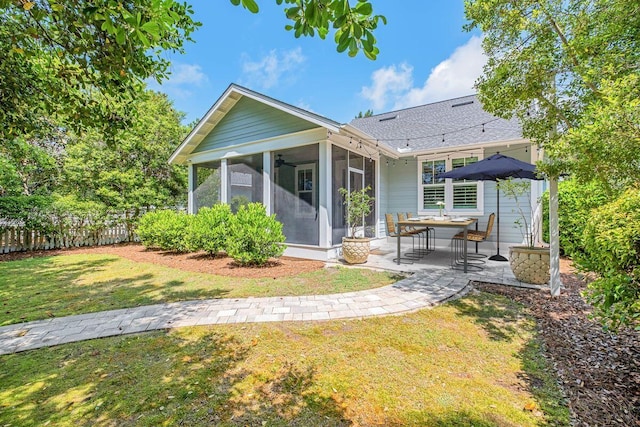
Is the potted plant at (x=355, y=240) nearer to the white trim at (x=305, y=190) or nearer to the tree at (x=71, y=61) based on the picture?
the white trim at (x=305, y=190)

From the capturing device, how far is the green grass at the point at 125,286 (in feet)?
14.3

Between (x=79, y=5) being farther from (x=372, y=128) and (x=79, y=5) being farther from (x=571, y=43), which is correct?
(x=372, y=128)

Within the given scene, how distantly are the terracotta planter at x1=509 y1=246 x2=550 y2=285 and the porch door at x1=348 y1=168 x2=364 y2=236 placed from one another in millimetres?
4359

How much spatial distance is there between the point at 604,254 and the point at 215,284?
5449 millimetres

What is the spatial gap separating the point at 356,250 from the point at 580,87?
483 cm

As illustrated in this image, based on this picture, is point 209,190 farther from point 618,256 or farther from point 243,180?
point 618,256

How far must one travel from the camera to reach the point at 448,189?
9.28 meters

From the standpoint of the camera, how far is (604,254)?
6.76ft

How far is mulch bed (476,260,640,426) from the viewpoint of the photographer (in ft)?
6.70

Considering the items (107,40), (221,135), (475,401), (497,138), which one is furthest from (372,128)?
(475,401)

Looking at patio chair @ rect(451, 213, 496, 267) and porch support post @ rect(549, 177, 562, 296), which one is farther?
patio chair @ rect(451, 213, 496, 267)

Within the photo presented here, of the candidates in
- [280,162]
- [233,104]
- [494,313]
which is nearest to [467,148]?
[280,162]

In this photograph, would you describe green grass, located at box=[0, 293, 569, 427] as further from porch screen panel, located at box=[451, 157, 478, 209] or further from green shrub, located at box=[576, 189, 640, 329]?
porch screen panel, located at box=[451, 157, 478, 209]

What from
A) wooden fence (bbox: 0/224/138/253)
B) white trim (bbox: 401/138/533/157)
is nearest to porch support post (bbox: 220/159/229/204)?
wooden fence (bbox: 0/224/138/253)
